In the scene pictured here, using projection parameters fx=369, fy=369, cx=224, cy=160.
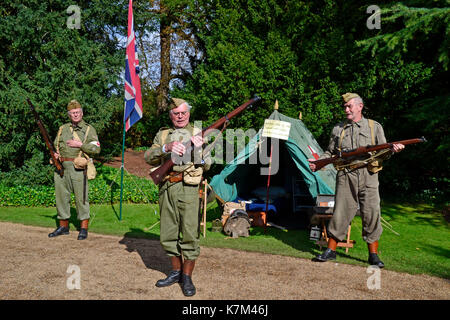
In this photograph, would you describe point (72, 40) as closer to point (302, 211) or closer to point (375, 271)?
point (302, 211)

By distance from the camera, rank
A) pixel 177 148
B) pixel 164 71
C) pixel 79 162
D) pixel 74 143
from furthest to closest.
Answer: pixel 164 71 < pixel 79 162 < pixel 74 143 < pixel 177 148

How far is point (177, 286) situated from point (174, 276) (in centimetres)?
12

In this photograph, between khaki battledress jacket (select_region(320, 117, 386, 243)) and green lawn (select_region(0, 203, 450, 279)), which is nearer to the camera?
khaki battledress jacket (select_region(320, 117, 386, 243))

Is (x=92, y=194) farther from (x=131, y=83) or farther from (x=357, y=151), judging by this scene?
(x=357, y=151)

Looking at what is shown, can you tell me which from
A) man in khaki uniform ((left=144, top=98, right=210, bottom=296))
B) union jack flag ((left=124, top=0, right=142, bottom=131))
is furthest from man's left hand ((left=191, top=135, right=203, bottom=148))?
union jack flag ((left=124, top=0, right=142, bottom=131))

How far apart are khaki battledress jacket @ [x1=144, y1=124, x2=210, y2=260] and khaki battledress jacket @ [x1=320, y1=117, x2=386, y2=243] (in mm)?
2280

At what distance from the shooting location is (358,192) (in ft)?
17.8

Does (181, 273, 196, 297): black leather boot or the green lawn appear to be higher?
the green lawn

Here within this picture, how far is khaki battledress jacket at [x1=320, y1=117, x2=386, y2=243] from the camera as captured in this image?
5.36 metres

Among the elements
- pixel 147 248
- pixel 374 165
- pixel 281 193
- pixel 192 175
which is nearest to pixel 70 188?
pixel 147 248

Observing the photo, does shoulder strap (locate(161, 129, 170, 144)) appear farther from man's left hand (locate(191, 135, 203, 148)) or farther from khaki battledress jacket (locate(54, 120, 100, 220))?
khaki battledress jacket (locate(54, 120, 100, 220))

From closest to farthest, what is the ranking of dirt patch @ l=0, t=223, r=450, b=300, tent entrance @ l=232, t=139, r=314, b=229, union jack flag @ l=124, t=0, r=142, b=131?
1. dirt patch @ l=0, t=223, r=450, b=300
2. tent entrance @ l=232, t=139, r=314, b=229
3. union jack flag @ l=124, t=0, r=142, b=131

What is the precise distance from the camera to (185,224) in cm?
432

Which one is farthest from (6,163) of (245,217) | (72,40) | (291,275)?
(291,275)
